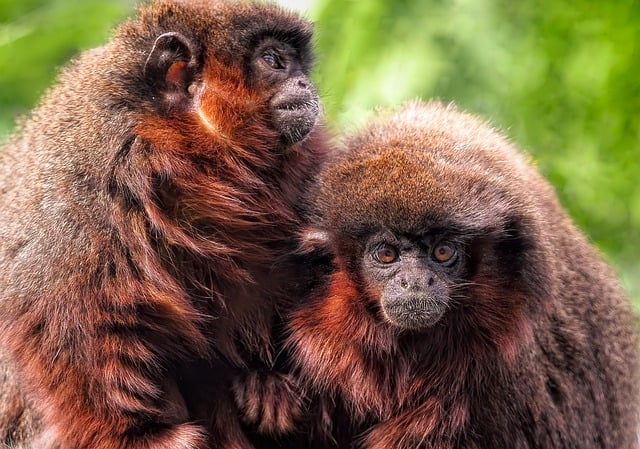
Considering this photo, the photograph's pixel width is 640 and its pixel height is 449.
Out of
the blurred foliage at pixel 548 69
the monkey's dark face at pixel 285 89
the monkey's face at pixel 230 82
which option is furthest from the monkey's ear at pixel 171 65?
the blurred foliage at pixel 548 69

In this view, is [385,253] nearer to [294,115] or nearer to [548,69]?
[294,115]

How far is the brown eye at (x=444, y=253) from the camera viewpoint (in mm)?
3441

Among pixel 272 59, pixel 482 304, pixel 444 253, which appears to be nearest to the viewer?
pixel 444 253

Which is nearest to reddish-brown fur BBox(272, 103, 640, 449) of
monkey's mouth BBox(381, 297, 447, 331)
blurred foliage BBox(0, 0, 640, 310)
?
monkey's mouth BBox(381, 297, 447, 331)

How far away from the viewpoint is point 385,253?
11.3 ft

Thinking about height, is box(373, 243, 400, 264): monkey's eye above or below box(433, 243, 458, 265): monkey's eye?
below

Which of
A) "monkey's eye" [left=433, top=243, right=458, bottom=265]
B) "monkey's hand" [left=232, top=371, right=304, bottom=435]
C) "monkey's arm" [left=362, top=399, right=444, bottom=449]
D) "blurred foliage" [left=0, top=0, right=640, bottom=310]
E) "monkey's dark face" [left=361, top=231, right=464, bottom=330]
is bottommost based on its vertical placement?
"monkey's hand" [left=232, top=371, right=304, bottom=435]

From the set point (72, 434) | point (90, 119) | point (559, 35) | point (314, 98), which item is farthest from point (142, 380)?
point (559, 35)

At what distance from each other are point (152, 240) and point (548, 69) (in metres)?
3.70

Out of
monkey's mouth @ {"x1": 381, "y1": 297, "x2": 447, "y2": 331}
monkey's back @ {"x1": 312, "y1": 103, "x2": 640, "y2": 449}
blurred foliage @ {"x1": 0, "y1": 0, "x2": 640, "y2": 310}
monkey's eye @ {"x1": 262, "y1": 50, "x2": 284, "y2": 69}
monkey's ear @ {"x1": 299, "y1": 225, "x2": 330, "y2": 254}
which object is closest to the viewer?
monkey's mouth @ {"x1": 381, "y1": 297, "x2": 447, "y2": 331}

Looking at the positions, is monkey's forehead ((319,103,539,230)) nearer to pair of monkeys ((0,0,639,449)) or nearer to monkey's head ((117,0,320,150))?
pair of monkeys ((0,0,639,449))

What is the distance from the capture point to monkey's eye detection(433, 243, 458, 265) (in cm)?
344

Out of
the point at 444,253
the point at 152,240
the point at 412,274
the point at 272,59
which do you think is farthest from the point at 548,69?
the point at 152,240

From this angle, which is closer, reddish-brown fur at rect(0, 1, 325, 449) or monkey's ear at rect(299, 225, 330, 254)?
reddish-brown fur at rect(0, 1, 325, 449)
